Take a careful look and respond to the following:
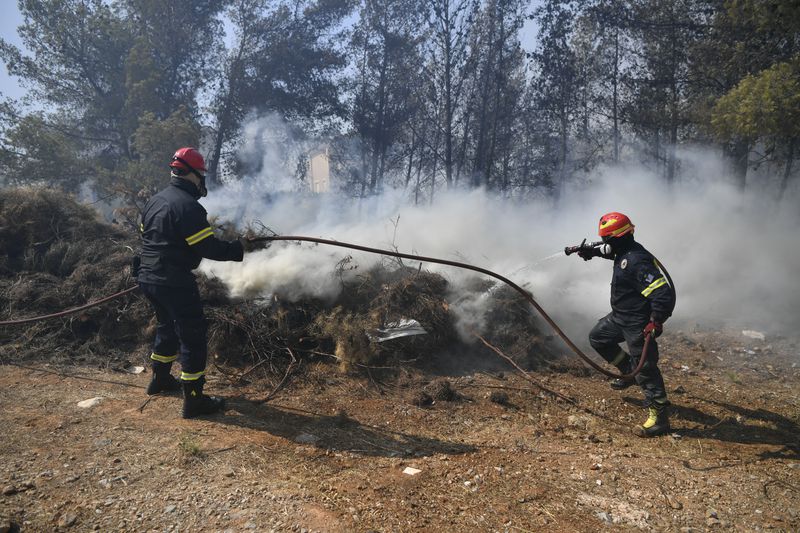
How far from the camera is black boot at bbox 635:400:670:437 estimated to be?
396cm

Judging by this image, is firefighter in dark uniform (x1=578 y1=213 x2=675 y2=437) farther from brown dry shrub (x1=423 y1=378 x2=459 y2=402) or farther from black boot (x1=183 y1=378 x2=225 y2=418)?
black boot (x1=183 y1=378 x2=225 y2=418)

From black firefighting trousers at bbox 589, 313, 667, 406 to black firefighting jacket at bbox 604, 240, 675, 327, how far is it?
4.2 inches

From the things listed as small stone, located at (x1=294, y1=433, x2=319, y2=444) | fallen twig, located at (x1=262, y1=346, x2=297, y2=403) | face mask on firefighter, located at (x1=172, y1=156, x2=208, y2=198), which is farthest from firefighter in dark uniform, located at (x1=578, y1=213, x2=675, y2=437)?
face mask on firefighter, located at (x1=172, y1=156, x2=208, y2=198)

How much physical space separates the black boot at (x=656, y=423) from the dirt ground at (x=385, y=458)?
0.08 m

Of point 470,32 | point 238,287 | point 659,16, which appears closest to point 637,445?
point 238,287

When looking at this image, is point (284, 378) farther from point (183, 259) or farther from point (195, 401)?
point (183, 259)

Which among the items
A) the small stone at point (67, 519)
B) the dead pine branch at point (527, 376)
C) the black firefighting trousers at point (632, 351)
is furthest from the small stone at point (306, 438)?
the black firefighting trousers at point (632, 351)

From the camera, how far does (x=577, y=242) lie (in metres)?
10.5

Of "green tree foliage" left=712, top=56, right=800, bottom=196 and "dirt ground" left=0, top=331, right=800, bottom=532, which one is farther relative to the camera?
"green tree foliage" left=712, top=56, right=800, bottom=196

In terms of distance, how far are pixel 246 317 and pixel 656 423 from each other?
4.25 m

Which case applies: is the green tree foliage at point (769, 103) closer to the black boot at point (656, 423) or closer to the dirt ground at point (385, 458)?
the dirt ground at point (385, 458)

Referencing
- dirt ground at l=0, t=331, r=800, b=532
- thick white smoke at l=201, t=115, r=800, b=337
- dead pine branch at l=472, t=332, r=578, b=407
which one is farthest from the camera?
thick white smoke at l=201, t=115, r=800, b=337

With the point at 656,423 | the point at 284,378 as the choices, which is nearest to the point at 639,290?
the point at 656,423

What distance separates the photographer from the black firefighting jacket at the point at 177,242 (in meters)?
3.77
